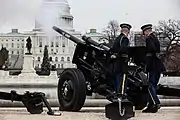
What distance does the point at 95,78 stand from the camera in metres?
10.8

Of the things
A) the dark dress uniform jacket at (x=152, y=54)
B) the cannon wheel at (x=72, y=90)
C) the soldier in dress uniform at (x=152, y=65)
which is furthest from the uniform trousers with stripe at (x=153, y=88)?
the cannon wheel at (x=72, y=90)

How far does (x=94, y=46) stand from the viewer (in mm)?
10805

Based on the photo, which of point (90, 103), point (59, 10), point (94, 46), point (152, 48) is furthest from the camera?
point (90, 103)

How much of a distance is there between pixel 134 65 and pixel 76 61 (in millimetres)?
1272

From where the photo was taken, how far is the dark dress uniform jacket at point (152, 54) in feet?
33.3

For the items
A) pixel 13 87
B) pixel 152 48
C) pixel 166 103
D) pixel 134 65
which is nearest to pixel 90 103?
pixel 166 103

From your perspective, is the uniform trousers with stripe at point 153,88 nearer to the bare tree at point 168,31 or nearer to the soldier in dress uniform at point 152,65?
the soldier in dress uniform at point 152,65

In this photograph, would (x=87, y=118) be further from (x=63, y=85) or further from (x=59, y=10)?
(x=59, y=10)

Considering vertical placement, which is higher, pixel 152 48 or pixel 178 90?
pixel 152 48

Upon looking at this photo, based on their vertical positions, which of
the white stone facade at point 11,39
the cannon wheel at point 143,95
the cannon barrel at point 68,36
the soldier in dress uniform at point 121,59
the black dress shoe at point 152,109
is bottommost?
the black dress shoe at point 152,109

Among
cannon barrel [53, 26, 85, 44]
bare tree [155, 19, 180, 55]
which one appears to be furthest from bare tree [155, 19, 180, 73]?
cannon barrel [53, 26, 85, 44]

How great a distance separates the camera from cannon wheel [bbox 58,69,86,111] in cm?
1052

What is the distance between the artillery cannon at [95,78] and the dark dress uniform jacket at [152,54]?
0.21 meters

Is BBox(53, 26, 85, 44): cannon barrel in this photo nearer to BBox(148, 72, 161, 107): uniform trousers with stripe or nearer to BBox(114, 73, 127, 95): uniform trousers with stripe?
BBox(148, 72, 161, 107): uniform trousers with stripe
